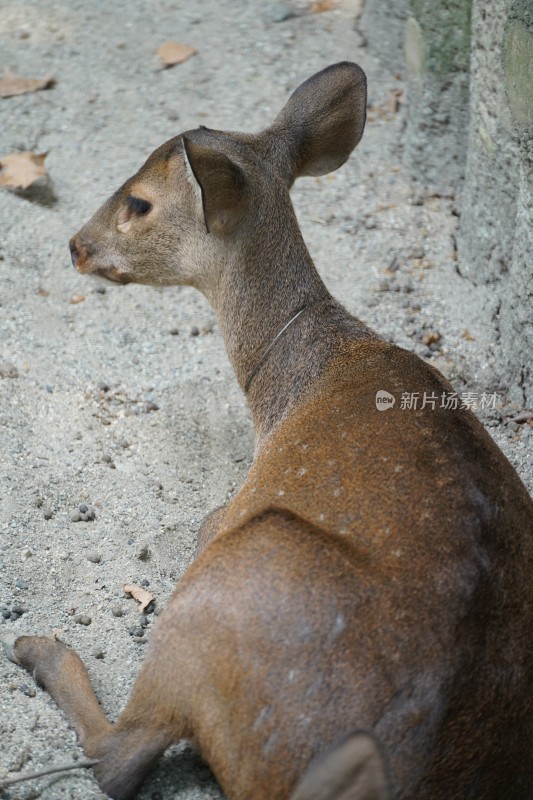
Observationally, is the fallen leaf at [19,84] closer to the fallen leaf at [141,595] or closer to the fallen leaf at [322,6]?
the fallen leaf at [322,6]

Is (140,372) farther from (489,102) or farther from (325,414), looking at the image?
(489,102)

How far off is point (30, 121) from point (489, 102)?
3381 millimetres

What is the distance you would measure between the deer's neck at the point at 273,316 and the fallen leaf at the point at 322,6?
4.70 m

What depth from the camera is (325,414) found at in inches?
163

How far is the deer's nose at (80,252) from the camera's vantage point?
16.2ft

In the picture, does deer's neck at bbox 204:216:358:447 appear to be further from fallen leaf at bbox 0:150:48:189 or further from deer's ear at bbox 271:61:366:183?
fallen leaf at bbox 0:150:48:189

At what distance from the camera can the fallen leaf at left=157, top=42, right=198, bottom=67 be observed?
822 cm

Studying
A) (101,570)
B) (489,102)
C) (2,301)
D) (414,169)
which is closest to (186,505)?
(101,570)

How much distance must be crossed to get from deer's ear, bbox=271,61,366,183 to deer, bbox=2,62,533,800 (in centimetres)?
A: 47

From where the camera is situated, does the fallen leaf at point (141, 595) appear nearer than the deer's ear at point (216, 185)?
No

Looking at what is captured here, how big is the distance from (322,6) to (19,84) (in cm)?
261

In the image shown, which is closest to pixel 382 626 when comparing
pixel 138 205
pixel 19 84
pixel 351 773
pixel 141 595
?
pixel 351 773

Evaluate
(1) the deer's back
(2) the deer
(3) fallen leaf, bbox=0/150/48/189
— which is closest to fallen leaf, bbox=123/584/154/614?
(2) the deer

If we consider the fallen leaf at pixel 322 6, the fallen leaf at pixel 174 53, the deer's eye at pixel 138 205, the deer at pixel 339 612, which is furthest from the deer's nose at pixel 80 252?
the fallen leaf at pixel 322 6
